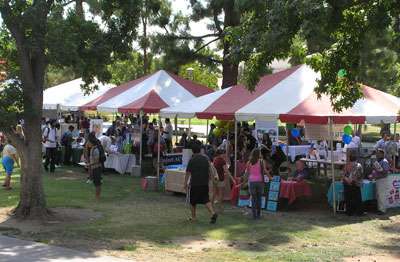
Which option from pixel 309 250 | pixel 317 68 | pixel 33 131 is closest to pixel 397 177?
pixel 317 68

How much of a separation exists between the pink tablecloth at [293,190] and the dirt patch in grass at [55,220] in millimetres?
4346

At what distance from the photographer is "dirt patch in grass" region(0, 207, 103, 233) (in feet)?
31.8

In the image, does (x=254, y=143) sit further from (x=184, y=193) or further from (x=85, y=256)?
(x=85, y=256)

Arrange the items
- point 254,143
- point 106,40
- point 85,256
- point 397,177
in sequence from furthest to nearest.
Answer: point 254,143 → point 397,177 → point 106,40 → point 85,256

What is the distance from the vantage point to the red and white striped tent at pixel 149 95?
18078 millimetres

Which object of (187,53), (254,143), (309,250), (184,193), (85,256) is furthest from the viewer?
(187,53)

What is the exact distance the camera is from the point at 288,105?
12.4 meters

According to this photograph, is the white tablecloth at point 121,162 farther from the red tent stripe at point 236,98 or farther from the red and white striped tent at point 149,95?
the red tent stripe at point 236,98

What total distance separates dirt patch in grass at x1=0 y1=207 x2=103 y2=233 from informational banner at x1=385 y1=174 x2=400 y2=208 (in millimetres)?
7027

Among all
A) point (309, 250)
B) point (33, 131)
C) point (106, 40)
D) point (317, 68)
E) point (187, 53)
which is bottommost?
point (309, 250)

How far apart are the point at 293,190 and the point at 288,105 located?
2152 millimetres

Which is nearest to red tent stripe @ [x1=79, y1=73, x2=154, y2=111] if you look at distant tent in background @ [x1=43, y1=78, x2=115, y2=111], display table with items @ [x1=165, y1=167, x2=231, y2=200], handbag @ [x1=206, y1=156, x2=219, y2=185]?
distant tent in background @ [x1=43, y1=78, x2=115, y2=111]

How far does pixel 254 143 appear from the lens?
1695cm

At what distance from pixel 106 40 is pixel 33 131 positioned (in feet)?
9.25
